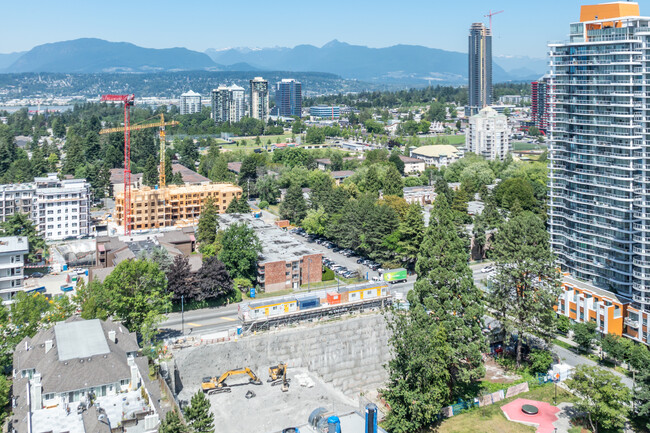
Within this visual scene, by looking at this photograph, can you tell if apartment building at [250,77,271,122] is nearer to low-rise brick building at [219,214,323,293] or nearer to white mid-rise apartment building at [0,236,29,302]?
low-rise brick building at [219,214,323,293]

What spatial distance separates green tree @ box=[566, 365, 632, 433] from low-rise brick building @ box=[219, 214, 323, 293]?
1999 cm

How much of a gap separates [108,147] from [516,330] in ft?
211

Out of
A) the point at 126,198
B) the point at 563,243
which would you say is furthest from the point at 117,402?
the point at 126,198

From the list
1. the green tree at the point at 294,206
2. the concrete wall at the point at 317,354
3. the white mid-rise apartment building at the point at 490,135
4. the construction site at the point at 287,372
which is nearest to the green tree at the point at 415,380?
the construction site at the point at 287,372

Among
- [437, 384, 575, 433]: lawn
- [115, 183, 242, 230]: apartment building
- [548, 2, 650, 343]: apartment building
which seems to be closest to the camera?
[437, 384, 575, 433]: lawn

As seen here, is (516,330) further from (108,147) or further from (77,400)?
(108,147)

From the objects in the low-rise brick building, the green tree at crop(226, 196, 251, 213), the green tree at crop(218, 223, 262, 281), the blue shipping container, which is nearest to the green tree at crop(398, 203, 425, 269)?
the low-rise brick building

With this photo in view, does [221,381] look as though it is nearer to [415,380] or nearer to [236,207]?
[415,380]

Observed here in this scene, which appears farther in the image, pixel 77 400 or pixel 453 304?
pixel 453 304

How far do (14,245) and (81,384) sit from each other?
15.6m

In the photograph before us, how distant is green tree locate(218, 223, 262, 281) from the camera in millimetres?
40562

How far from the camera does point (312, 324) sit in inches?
1369

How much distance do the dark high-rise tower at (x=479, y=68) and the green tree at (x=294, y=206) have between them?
111 metres

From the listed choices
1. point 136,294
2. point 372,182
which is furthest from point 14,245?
point 372,182
